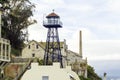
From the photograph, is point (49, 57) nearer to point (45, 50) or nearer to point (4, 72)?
point (45, 50)

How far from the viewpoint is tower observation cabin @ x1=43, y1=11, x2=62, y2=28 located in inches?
3450

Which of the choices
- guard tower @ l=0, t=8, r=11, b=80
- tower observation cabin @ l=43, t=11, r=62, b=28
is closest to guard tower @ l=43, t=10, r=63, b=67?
tower observation cabin @ l=43, t=11, r=62, b=28

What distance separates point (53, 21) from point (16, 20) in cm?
694

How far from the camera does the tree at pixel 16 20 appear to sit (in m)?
84.1

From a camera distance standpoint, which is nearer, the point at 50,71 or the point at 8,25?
the point at 50,71

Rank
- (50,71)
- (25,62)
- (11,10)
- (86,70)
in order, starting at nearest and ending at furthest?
(50,71) < (25,62) < (11,10) < (86,70)

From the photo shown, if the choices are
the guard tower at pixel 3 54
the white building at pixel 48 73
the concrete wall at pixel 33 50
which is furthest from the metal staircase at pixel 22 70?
the concrete wall at pixel 33 50

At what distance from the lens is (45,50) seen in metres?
91.9

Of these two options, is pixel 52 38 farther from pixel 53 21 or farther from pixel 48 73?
pixel 48 73

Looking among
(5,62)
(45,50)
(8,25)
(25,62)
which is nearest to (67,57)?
(45,50)

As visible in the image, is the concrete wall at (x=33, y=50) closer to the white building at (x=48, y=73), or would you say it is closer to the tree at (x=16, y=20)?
the tree at (x=16, y=20)

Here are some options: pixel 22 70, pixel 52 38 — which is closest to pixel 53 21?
pixel 52 38

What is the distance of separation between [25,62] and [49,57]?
17.2m

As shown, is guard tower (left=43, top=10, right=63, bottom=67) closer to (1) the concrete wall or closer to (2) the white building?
(1) the concrete wall
